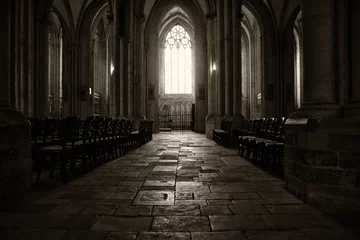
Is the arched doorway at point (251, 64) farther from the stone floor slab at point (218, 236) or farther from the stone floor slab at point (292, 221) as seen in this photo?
the stone floor slab at point (218, 236)

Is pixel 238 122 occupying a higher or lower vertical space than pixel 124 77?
lower

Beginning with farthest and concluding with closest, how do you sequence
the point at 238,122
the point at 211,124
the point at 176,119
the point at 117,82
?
the point at 176,119 < the point at 211,124 < the point at 117,82 < the point at 238,122

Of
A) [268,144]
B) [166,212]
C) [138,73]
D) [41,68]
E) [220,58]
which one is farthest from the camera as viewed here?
[138,73]

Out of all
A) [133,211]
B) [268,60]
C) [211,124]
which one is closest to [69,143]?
[133,211]

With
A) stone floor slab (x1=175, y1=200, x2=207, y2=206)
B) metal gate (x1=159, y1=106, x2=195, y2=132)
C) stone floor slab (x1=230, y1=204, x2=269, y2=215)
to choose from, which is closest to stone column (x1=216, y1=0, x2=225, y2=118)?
stone floor slab (x1=175, y1=200, x2=207, y2=206)

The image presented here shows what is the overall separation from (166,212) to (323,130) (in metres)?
2.15

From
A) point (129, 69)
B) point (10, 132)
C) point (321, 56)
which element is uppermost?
point (129, 69)

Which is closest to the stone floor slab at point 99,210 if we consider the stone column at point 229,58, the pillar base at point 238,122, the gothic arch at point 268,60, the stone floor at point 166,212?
the stone floor at point 166,212

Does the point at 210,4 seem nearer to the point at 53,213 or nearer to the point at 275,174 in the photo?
the point at 275,174

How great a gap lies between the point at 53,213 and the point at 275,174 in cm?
396

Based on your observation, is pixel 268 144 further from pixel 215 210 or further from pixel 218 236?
pixel 218 236

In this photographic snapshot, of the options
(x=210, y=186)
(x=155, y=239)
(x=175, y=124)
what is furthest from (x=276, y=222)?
(x=175, y=124)

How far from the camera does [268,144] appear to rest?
579 centimetres

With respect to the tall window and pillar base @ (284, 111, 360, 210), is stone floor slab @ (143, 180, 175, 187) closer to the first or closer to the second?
pillar base @ (284, 111, 360, 210)
